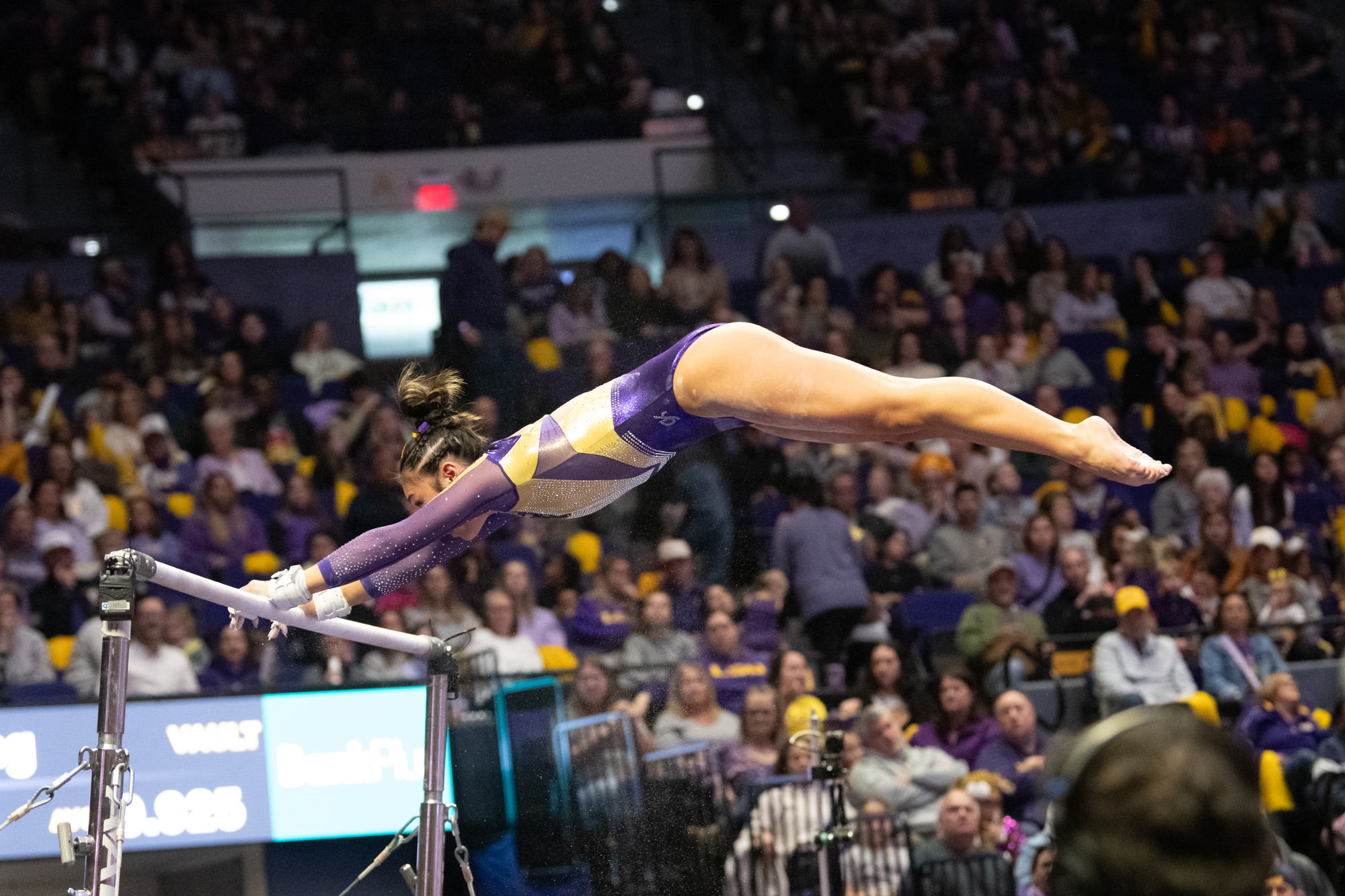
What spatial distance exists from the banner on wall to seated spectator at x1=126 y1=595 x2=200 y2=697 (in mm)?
1050

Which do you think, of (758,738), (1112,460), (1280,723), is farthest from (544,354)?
(1112,460)

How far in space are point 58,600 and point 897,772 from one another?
4.02 m

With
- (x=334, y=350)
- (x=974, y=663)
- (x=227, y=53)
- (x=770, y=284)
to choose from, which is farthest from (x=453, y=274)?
(x=227, y=53)

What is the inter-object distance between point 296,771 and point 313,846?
0.27 meters

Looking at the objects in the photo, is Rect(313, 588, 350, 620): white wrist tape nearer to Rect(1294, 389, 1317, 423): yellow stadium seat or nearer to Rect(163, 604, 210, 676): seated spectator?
Rect(163, 604, 210, 676): seated spectator

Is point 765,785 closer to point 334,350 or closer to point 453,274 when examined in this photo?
point 453,274

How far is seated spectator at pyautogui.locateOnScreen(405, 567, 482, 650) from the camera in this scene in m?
6.68

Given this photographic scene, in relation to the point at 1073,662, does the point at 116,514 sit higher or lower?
higher

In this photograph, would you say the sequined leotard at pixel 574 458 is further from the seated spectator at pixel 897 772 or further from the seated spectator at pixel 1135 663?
the seated spectator at pixel 1135 663

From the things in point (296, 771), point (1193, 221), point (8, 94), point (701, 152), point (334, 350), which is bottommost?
point (296, 771)

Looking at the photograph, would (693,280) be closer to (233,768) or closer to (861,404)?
(233,768)

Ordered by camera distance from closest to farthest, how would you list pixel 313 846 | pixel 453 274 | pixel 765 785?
pixel 313 846, pixel 765 785, pixel 453 274

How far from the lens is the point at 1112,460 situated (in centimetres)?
386

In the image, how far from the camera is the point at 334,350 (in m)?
9.66
